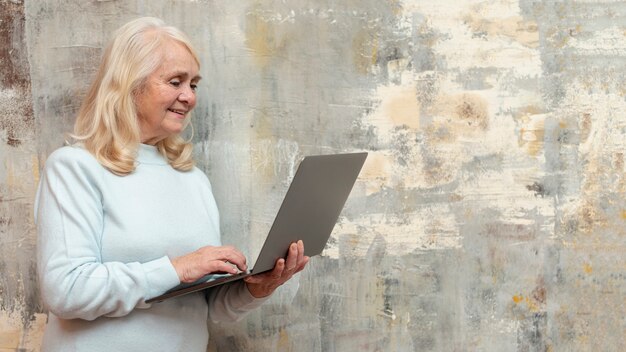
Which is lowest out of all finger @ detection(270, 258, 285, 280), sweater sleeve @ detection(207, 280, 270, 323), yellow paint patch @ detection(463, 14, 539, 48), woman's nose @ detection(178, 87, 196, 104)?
sweater sleeve @ detection(207, 280, 270, 323)

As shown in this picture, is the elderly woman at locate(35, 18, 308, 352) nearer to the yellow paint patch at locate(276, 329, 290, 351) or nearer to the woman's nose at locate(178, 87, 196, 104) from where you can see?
the woman's nose at locate(178, 87, 196, 104)

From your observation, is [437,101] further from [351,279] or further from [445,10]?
[351,279]

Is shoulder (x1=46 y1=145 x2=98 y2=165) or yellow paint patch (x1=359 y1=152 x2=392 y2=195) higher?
shoulder (x1=46 y1=145 x2=98 y2=165)

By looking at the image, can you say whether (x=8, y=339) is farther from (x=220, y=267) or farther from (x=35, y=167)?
(x=220, y=267)

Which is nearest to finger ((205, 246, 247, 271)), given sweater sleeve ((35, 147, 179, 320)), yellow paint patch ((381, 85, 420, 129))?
sweater sleeve ((35, 147, 179, 320))

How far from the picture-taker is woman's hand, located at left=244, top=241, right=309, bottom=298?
167 cm

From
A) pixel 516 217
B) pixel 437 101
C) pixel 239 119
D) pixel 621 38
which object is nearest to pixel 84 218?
pixel 239 119

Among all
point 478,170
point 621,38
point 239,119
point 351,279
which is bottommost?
point 351,279

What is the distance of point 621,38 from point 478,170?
0.60m

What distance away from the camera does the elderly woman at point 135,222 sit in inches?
61.9

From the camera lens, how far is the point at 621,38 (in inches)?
84.4

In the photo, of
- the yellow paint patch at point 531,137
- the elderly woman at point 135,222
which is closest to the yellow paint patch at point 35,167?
the elderly woman at point 135,222

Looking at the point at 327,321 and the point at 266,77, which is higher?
the point at 266,77

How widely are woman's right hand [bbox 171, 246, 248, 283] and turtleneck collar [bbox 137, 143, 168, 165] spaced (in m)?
0.31
